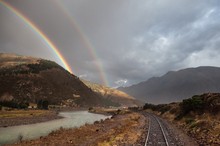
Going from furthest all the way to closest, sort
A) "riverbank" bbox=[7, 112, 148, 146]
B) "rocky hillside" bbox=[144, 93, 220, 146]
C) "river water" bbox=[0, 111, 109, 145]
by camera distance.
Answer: "river water" bbox=[0, 111, 109, 145]
"rocky hillside" bbox=[144, 93, 220, 146]
"riverbank" bbox=[7, 112, 148, 146]

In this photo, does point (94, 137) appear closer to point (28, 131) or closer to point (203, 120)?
point (203, 120)

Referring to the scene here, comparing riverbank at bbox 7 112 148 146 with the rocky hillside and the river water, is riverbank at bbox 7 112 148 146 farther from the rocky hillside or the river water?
the rocky hillside

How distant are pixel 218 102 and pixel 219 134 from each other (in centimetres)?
1814

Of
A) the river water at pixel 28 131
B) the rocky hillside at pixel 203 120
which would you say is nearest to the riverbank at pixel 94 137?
the river water at pixel 28 131

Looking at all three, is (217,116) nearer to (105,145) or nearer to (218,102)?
(218,102)

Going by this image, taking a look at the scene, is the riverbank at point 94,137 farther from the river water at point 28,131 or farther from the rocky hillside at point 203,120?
the rocky hillside at point 203,120

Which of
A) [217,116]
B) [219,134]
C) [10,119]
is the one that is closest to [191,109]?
[217,116]

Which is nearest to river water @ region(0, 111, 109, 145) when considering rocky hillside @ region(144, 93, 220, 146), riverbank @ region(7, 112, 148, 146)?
riverbank @ region(7, 112, 148, 146)

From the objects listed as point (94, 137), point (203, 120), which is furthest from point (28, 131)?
point (203, 120)

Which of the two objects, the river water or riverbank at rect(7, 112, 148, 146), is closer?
riverbank at rect(7, 112, 148, 146)

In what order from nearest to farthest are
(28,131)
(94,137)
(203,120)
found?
(94,137)
(203,120)
(28,131)

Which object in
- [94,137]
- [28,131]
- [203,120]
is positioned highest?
[203,120]

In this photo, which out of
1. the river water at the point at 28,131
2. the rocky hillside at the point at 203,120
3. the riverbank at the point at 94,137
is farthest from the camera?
the river water at the point at 28,131

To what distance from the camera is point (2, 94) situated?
197250 millimetres
